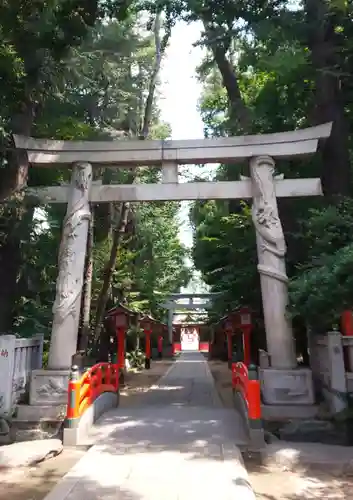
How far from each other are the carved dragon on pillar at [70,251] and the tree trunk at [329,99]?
5575 millimetres

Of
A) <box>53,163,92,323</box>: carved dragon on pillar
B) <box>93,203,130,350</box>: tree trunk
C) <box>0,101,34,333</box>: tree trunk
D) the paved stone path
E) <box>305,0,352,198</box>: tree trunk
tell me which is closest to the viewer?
the paved stone path

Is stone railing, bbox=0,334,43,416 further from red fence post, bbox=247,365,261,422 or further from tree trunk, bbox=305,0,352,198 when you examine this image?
tree trunk, bbox=305,0,352,198

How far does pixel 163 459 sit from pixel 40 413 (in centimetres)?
312

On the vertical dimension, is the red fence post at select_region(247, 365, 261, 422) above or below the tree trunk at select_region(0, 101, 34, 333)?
below

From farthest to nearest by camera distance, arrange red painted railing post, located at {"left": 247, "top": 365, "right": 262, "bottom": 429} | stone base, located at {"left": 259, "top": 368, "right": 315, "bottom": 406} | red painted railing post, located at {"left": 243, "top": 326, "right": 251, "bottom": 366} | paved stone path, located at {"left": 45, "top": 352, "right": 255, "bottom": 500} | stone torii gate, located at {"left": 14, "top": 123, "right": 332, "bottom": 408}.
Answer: red painted railing post, located at {"left": 243, "top": 326, "right": 251, "bottom": 366} < stone torii gate, located at {"left": 14, "top": 123, "right": 332, "bottom": 408} < stone base, located at {"left": 259, "top": 368, "right": 315, "bottom": 406} < red painted railing post, located at {"left": 247, "top": 365, "right": 262, "bottom": 429} < paved stone path, located at {"left": 45, "top": 352, "right": 255, "bottom": 500}

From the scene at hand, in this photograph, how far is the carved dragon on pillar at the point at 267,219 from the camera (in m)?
8.45

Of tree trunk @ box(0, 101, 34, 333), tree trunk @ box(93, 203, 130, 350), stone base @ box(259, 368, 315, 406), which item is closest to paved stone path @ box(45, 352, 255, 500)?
stone base @ box(259, 368, 315, 406)

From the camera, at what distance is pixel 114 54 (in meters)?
Answer: 12.0

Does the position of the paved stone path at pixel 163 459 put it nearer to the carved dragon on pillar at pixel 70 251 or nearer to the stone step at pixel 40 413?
the stone step at pixel 40 413

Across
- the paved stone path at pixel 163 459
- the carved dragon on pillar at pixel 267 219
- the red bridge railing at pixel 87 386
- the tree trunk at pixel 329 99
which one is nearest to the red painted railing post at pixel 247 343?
the paved stone path at pixel 163 459

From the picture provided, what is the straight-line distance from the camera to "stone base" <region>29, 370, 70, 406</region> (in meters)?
7.84

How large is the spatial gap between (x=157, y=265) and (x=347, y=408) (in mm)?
17344

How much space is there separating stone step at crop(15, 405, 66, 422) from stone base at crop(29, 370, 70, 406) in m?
0.12

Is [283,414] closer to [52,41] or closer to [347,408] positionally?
[347,408]
